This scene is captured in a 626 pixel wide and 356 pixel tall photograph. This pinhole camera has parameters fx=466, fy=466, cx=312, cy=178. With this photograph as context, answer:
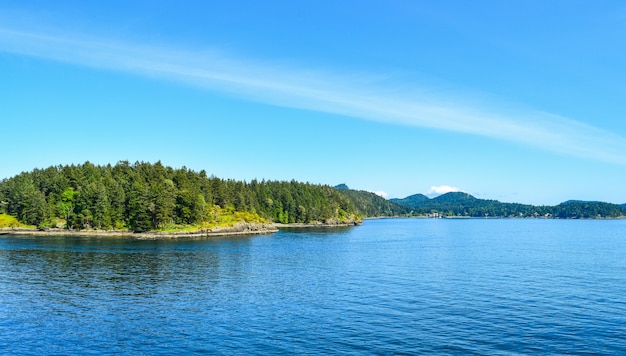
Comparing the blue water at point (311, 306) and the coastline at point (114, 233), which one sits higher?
the coastline at point (114, 233)

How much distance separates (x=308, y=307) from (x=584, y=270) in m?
59.9

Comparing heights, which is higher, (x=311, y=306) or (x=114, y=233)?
(x=114, y=233)

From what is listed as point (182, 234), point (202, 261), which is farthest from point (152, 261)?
point (182, 234)

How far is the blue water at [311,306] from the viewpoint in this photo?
140 ft

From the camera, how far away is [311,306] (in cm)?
5778

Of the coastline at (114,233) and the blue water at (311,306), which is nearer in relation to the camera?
the blue water at (311,306)

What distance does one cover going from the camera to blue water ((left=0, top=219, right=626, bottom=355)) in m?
42.6

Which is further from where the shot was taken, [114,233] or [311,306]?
[114,233]

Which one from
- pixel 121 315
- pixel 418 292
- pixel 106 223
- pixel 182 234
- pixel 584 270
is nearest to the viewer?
pixel 121 315

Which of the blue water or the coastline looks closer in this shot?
the blue water

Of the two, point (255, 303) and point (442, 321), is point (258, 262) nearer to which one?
point (255, 303)

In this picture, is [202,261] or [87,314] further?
[202,261]

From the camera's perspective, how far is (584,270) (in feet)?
287

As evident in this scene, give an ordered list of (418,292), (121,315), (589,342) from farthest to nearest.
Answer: (418,292), (121,315), (589,342)
